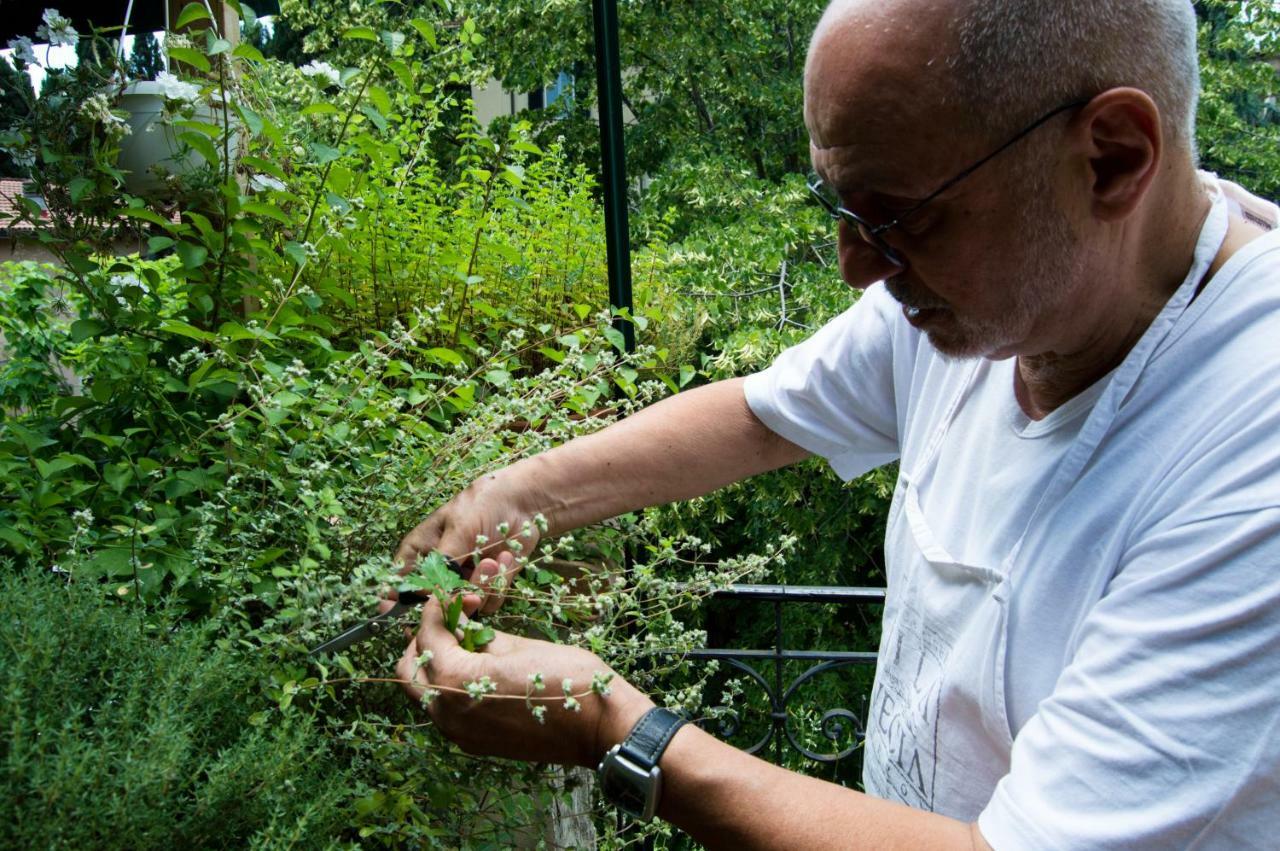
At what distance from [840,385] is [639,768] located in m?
0.76

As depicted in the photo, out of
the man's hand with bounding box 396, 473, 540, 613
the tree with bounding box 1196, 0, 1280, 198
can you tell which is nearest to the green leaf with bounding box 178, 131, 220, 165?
the man's hand with bounding box 396, 473, 540, 613

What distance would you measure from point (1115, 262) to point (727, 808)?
2.43 ft

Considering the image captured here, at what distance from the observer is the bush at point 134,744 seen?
0.83 metres

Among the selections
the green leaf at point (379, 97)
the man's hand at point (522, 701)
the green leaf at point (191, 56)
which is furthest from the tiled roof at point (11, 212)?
the man's hand at point (522, 701)

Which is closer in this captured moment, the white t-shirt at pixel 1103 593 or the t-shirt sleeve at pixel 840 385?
the white t-shirt at pixel 1103 593

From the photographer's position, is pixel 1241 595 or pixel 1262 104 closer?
pixel 1241 595

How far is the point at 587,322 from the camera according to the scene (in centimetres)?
Result: 275

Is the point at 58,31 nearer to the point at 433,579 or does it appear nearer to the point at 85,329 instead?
the point at 85,329

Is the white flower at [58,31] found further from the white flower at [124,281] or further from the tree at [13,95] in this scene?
the white flower at [124,281]

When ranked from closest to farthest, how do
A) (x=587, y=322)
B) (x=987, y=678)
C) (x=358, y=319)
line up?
(x=987, y=678)
(x=358, y=319)
(x=587, y=322)

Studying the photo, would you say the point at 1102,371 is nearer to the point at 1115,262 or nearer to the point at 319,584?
the point at 1115,262

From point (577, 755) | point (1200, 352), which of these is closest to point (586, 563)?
point (577, 755)

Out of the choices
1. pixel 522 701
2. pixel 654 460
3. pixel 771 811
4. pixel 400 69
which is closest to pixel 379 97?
pixel 400 69

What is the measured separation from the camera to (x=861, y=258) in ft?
4.15
